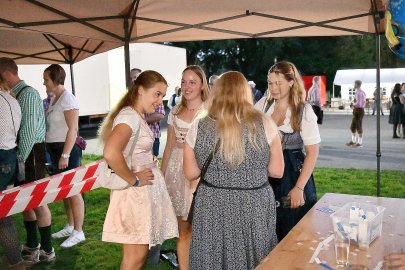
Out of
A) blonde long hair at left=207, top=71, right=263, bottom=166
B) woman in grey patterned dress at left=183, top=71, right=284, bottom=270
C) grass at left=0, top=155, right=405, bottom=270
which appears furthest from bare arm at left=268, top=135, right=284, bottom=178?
grass at left=0, top=155, right=405, bottom=270

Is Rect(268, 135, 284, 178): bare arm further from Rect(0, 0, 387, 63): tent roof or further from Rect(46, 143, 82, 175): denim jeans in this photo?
Rect(46, 143, 82, 175): denim jeans

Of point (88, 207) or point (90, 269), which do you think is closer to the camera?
point (90, 269)

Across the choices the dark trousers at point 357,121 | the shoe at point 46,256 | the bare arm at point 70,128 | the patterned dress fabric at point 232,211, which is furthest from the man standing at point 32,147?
the dark trousers at point 357,121

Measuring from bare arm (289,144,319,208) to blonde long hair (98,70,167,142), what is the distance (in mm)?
1072

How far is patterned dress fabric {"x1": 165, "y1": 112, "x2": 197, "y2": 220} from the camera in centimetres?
318

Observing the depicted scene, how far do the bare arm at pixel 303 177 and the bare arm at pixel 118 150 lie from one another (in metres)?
1.09

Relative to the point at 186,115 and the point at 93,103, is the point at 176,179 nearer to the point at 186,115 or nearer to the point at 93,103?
the point at 186,115

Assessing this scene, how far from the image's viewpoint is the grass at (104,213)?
4.05 meters

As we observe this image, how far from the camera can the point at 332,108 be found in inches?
1072

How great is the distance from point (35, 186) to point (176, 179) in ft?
4.01

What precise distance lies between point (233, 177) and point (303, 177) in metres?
0.72

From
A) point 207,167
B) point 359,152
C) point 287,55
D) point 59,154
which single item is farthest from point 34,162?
point 287,55

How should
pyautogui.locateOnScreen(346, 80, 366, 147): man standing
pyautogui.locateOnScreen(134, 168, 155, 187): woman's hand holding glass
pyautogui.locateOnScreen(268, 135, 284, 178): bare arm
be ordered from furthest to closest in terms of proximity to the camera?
pyautogui.locateOnScreen(346, 80, 366, 147): man standing < pyautogui.locateOnScreen(134, 168, 155, 187): woman's hand holding glass < pyautogui.locateOnScreen(268, 135, 284, 178): bare arm

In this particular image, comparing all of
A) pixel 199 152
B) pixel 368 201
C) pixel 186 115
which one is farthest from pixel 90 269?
pixel 368 201
